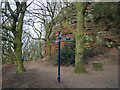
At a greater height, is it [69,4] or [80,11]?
[69,4]

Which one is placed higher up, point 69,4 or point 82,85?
point 69,4

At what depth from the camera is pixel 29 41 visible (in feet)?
78.7

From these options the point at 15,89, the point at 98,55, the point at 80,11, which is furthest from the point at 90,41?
the point at 15,89

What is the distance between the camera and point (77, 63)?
241 inches

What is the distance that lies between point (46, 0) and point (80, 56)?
10383 millimetres

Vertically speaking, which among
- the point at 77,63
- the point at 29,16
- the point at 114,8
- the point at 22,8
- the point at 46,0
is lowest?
the point at 77,63

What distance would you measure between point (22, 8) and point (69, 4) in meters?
5.64

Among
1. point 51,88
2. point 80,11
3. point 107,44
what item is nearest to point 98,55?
point 107,44

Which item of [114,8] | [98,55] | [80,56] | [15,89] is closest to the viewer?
[15,89]

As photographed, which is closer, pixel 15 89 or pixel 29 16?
A: pixel 15 89

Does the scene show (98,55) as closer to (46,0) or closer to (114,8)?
(114,8)

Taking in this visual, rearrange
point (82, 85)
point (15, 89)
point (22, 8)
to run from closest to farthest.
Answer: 1. point (15, 89)
2. point (82, 85)
3. point (22, 8)

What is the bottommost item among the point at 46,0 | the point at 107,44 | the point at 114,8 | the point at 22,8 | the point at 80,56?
the point at 80,56

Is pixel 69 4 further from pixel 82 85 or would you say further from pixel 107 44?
pixel 82 85
